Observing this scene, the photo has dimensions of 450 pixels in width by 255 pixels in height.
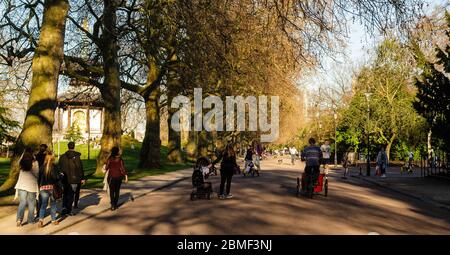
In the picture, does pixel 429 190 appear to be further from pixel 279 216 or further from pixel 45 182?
pixel 45 182

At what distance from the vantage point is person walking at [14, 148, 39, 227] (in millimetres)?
11125

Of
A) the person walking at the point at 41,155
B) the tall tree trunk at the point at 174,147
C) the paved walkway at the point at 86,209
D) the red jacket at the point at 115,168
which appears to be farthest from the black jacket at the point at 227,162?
the tall tree trunk at the point at 174,147

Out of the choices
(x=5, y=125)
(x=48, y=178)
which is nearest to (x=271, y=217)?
(x=48, y=178)

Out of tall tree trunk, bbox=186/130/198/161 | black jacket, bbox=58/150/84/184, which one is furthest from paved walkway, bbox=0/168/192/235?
tall tree trunk, bbox=186/130/198/161

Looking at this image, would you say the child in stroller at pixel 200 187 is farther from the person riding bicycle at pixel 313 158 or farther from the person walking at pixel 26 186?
the person walking at pixel 26 186

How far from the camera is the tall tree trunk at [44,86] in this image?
1714cm

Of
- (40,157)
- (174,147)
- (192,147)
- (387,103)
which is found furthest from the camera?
(192,147)

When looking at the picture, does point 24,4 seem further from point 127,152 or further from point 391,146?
point 127,152

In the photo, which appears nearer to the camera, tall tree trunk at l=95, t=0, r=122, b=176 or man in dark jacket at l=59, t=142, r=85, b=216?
man in dark jacket at l=59, t=142, r=85, b=216

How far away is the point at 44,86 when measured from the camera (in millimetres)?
17828

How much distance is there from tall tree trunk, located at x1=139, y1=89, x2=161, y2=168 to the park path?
18.6m

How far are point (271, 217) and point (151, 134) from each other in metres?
24.4

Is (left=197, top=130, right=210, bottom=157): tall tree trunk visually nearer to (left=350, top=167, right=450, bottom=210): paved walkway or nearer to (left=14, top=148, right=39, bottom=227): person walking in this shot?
(left=350, top=167, right=450, bottom=210): paved walkway
